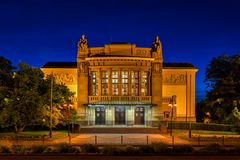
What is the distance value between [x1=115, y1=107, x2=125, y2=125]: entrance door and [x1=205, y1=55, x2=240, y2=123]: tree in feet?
46.5

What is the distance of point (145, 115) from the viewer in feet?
219

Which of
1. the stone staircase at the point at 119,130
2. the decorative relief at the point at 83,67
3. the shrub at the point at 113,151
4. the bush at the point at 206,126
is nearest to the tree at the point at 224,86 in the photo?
the bush at the point at 206,126

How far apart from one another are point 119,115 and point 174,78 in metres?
12.2

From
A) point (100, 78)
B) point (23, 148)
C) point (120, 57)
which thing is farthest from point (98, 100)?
point (23, 148)

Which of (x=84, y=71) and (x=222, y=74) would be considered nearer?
(x=222, y=74)

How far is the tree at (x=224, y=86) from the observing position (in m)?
50.4

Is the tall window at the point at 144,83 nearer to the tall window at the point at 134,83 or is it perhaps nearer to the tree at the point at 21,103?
the tall window at the point at 134,83

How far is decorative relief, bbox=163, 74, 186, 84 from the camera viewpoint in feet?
235

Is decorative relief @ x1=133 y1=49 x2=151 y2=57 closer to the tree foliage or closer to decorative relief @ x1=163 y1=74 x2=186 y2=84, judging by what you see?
decorative relief @ x1=163 y1=74 x2=186 y2=84

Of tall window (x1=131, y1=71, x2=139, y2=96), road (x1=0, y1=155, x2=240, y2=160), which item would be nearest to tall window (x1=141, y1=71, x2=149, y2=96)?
tall window (x1=131, y1=71, x2=139, y2=96)

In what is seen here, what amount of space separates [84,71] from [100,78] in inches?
120

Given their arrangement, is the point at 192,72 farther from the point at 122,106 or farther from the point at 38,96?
the point at 38,96

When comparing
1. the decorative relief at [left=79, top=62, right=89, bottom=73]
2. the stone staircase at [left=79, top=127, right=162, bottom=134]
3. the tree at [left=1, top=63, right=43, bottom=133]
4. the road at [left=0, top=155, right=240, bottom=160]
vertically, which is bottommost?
the stone staircase at [left=79, top=127, right=162, bottom=134]

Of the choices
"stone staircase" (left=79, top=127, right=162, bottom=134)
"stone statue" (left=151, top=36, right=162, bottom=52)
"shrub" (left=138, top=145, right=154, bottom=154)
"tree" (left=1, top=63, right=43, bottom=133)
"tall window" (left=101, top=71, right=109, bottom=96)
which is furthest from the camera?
"stone statue" (left=151, top=36, right=162, bottom=52)
